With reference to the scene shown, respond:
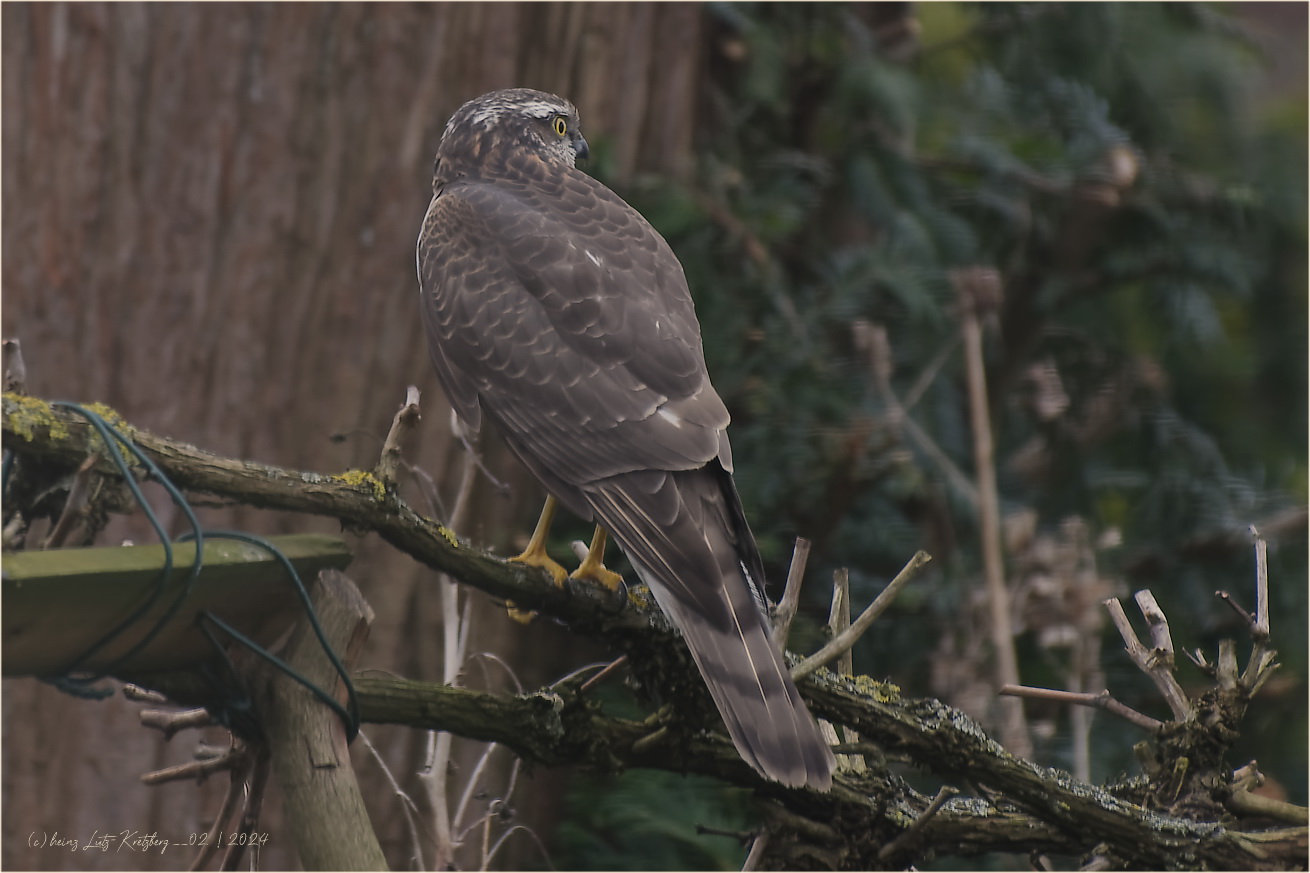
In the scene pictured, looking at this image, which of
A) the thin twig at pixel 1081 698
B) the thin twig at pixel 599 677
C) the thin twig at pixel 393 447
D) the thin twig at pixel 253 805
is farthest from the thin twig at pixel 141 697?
the thin twig at pixel 1081 698

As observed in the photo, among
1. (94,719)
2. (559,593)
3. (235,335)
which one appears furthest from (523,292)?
(94,719)

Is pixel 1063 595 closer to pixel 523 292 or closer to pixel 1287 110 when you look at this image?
pixel 523 292

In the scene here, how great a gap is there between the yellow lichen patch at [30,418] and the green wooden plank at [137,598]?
22 cm

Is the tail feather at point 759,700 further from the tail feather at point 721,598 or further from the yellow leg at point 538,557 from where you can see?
the yellow leg at point 538,557

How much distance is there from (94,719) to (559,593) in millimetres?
1907

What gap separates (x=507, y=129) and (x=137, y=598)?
144 cm

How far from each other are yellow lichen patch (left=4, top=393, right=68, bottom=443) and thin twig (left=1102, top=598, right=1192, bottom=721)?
4.65 ft

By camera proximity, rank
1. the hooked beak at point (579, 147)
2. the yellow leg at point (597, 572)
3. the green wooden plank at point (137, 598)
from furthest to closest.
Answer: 1. the hooked beak at point (579, 147)
2. the yellow leg at point (597, 572)
3. the green wooden plank at point (137, 598)

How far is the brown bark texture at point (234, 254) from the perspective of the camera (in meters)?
3.26

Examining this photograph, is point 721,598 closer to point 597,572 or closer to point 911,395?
point 597,572

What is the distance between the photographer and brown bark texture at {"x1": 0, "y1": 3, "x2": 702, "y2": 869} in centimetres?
326

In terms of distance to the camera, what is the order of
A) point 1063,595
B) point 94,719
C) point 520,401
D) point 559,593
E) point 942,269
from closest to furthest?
point 559,593 → point 520,401 → point 1063,595 → point 94,719 → point 942,269

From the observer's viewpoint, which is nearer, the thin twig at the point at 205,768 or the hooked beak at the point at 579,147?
the thin twig at the point at 205,768

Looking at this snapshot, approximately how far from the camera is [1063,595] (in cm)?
291
